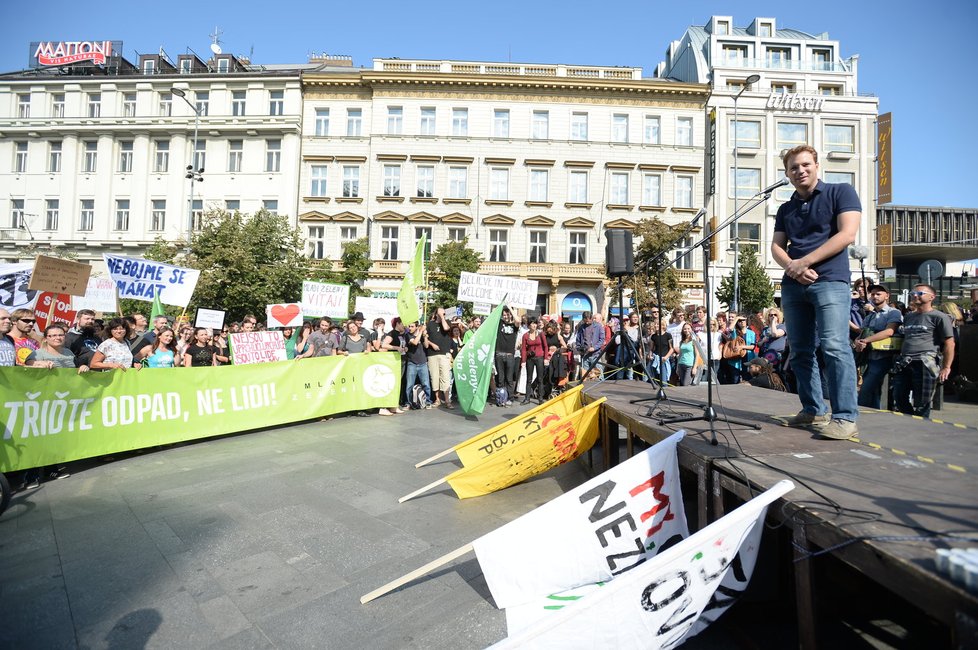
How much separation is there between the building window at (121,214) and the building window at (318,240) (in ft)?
42.9

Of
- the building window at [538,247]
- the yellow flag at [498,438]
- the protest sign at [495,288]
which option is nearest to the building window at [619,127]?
the building window at [538,247]

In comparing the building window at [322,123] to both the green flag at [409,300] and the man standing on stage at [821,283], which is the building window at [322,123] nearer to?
the green flag at [409,300]

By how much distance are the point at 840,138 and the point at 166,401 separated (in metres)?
47.1

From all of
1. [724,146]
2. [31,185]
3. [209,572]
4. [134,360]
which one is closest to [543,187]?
[724,146]

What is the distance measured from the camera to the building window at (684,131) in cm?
3453

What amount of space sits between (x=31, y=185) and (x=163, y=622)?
4596cm

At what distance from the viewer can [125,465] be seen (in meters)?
6.27

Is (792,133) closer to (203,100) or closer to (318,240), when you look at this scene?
(318,240)

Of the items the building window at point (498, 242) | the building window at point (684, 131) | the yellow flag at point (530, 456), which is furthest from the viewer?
the building window at point (684, 131)

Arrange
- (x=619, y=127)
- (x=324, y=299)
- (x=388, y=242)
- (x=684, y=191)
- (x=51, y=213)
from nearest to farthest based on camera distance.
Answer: (x=324, y=299) → (x=388, y=242) → (x=684, y=191) → (x=619, y=127) → (x=51, y=213)

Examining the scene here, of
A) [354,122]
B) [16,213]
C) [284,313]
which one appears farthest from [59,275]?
[16,213]

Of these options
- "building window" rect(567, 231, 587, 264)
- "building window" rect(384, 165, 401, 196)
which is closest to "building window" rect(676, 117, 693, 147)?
"building window" rect(567, 231, 587, 264)

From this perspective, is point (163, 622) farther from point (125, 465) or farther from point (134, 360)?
point (134, 360)

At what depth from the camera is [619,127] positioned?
1351 inches
